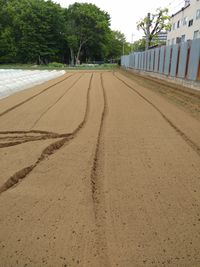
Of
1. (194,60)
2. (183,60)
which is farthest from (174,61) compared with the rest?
(194,60)

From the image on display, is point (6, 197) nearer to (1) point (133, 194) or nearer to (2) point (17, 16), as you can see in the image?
(1) point (133, 194)

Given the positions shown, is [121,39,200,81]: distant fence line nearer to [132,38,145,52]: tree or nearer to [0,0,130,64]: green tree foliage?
[132,38,145,52]: tree

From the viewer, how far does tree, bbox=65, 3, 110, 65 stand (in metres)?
49.6

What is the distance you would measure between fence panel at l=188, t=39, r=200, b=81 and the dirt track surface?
254 inches

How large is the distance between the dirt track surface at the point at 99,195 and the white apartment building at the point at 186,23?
30317 mm

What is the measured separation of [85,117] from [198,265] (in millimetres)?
4701

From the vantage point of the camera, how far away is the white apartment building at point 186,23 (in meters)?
29.8

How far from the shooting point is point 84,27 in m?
50.3

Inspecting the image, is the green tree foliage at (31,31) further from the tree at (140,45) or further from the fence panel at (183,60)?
the fence panel at (183,60)

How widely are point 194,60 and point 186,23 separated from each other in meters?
26.9

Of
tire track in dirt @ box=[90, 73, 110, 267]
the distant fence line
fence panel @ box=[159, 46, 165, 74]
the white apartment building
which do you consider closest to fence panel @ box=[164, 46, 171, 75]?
the distant fence line

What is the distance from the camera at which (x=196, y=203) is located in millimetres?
2477

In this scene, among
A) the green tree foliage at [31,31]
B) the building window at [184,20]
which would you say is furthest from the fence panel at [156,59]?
the green tree foliage at [31,31]

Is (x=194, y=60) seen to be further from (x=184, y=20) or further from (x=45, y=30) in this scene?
(x=45, y=30)
